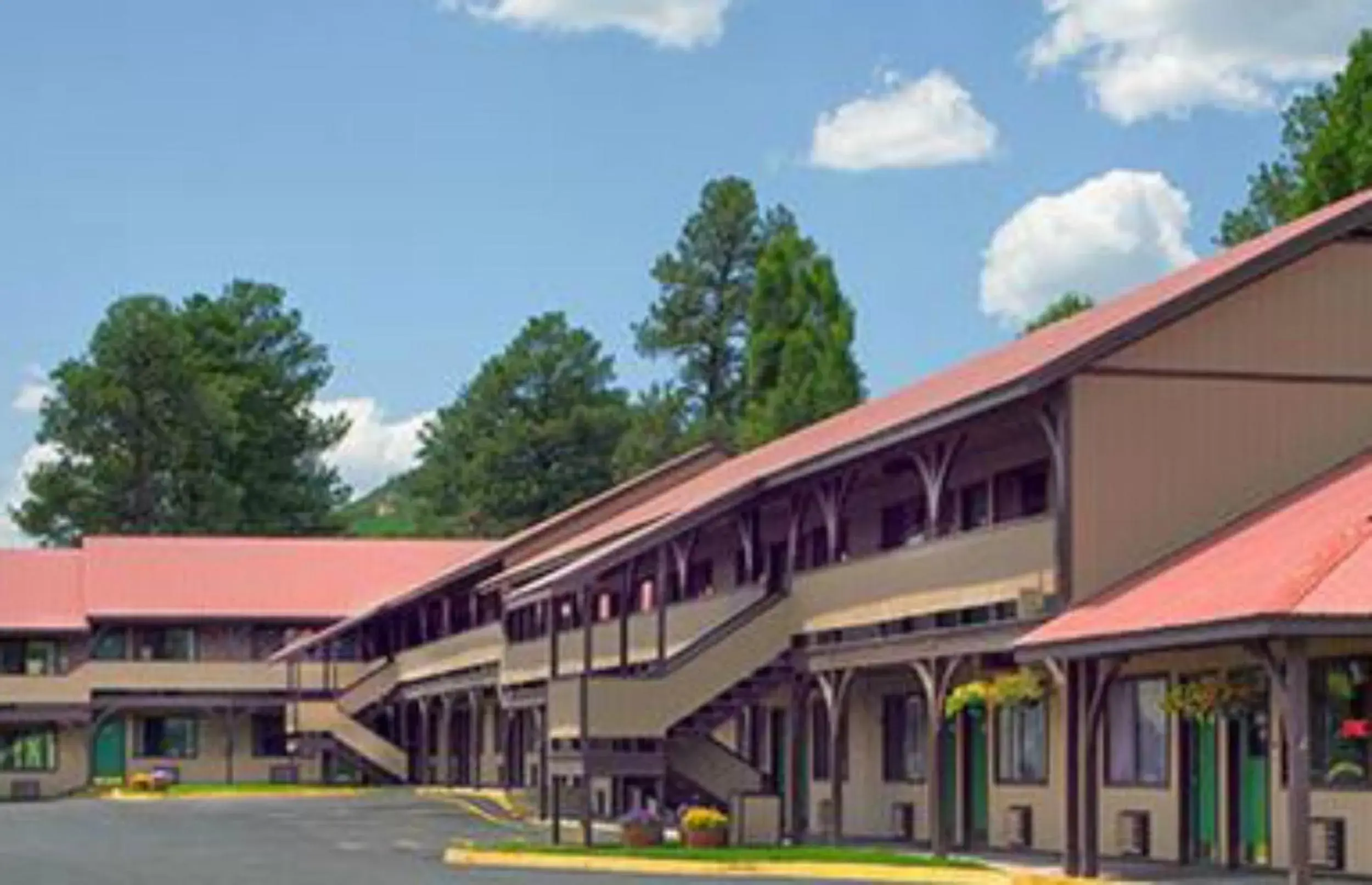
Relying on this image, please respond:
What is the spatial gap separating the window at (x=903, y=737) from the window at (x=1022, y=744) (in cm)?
234

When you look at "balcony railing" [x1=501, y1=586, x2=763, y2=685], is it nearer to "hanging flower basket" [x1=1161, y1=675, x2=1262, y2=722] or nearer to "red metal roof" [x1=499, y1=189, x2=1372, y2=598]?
"red metal roof" [x1=499, y1=189, x2=1372, y2=598]

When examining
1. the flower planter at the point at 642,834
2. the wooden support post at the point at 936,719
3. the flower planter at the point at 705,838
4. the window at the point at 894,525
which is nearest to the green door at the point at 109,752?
the window at the point at 894,525

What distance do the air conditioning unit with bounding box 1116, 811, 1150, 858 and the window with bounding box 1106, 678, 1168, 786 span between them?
438mm

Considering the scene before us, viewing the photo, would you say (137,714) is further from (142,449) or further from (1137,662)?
(1137,662)

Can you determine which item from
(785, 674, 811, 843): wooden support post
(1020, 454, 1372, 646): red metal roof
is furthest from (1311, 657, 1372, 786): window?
(785, 674, 811, 843): wooden support post

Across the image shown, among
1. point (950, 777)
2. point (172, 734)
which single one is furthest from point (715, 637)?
point (172, 734)

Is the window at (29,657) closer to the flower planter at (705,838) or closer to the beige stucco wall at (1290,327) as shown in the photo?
the flower planter at (705,838)

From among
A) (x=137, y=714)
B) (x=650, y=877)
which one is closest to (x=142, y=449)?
(x=137, y=714)

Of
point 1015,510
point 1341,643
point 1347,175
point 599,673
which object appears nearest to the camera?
point 1341,643

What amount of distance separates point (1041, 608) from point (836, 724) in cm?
827

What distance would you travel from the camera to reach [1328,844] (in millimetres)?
31562

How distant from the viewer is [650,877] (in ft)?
117

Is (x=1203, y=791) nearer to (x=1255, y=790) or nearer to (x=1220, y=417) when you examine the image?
(x=1255, y=790)

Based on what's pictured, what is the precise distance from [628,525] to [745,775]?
1233 cm
